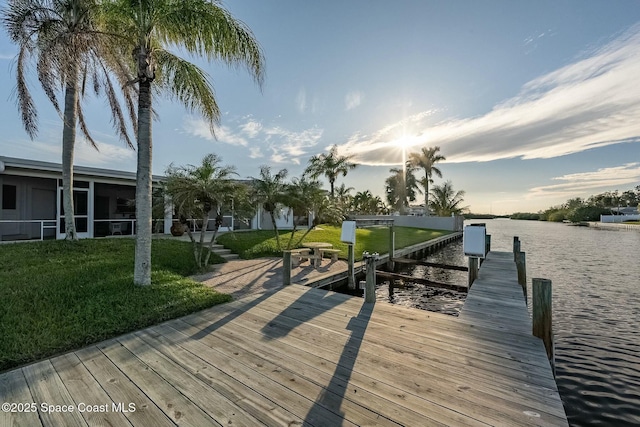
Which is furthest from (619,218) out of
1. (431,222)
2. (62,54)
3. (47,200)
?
(47,200)

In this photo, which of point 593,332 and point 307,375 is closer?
point 307,375

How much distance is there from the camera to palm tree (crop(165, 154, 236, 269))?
774cm

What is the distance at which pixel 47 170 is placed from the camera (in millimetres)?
10492

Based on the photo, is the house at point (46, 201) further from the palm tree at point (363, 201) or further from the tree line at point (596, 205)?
the tree line at point (596, 205)

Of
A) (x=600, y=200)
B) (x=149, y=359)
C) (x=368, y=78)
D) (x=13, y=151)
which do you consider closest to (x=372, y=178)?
(x=368, y=78)

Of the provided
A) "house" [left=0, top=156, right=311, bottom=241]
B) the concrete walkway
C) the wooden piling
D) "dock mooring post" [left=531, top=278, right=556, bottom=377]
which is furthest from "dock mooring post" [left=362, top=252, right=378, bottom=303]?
"house" [left=0, top=156, right=311, bottom=241]

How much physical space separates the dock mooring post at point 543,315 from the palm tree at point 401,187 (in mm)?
34801

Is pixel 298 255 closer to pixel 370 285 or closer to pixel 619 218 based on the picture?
pixel 370 285

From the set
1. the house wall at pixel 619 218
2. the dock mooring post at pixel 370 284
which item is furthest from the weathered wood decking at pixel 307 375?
the house wall at pixel 619 218

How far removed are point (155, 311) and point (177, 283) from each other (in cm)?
158

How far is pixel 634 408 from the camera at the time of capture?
3.66 meters

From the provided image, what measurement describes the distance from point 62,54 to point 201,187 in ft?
12.3

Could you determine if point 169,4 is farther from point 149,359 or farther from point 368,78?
point 368,78

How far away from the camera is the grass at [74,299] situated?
3.64m
